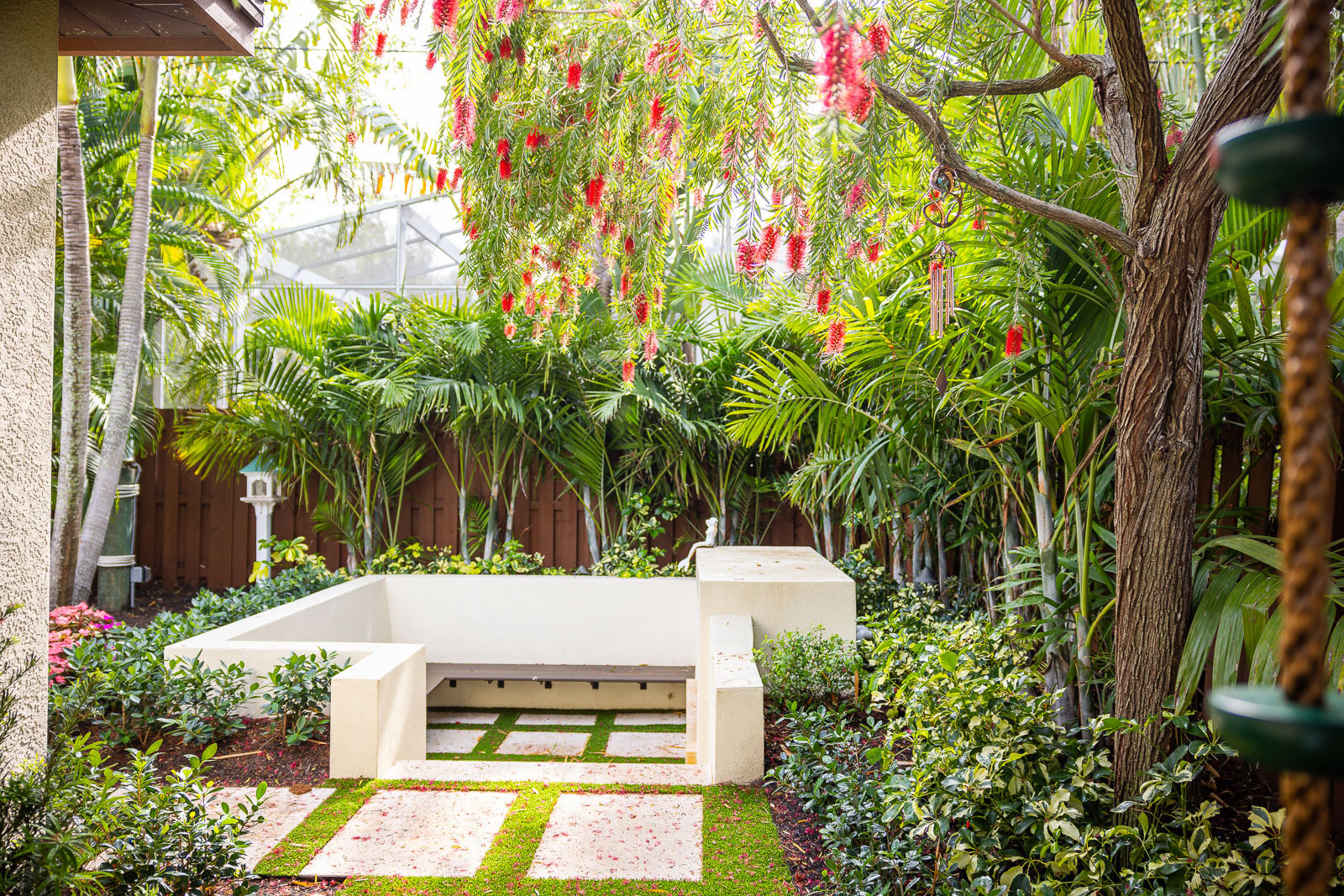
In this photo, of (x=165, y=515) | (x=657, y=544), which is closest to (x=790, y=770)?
(x=657, y=544)

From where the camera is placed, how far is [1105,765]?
2014 millimetres

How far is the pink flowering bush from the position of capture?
349cm

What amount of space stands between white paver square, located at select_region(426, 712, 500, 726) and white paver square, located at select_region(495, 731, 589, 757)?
1.13 feet

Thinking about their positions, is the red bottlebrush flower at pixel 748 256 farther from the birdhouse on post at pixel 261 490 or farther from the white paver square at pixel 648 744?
the birdhouse on post at pixel 261 490

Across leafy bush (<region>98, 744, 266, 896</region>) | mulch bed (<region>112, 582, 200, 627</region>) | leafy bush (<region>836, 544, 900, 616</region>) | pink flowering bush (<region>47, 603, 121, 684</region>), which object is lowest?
mulch bed (<region>112, 582, 200, 627</region>)

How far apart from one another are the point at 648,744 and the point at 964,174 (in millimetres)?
3850

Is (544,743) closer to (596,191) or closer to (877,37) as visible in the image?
(596,191)

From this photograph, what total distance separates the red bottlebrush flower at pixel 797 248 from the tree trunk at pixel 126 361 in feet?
15.3

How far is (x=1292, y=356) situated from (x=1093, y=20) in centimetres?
289

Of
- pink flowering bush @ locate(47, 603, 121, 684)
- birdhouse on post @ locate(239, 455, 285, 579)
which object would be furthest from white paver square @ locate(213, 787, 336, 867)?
birdhouse on post @ locate(239, 455, 285, 579)

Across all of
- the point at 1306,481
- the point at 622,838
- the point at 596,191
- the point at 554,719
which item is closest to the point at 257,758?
the point at 622,838

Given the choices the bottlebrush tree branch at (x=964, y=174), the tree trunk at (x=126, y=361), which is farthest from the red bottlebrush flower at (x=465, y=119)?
the tree trunk at (x=126, y=361)

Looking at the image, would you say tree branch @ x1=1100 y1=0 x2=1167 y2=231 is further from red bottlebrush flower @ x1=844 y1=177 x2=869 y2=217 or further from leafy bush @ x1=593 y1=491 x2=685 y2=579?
leafy bush @ x1=593 y1=491 x2=685 y2=579

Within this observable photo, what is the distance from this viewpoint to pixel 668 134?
2.21 metres
